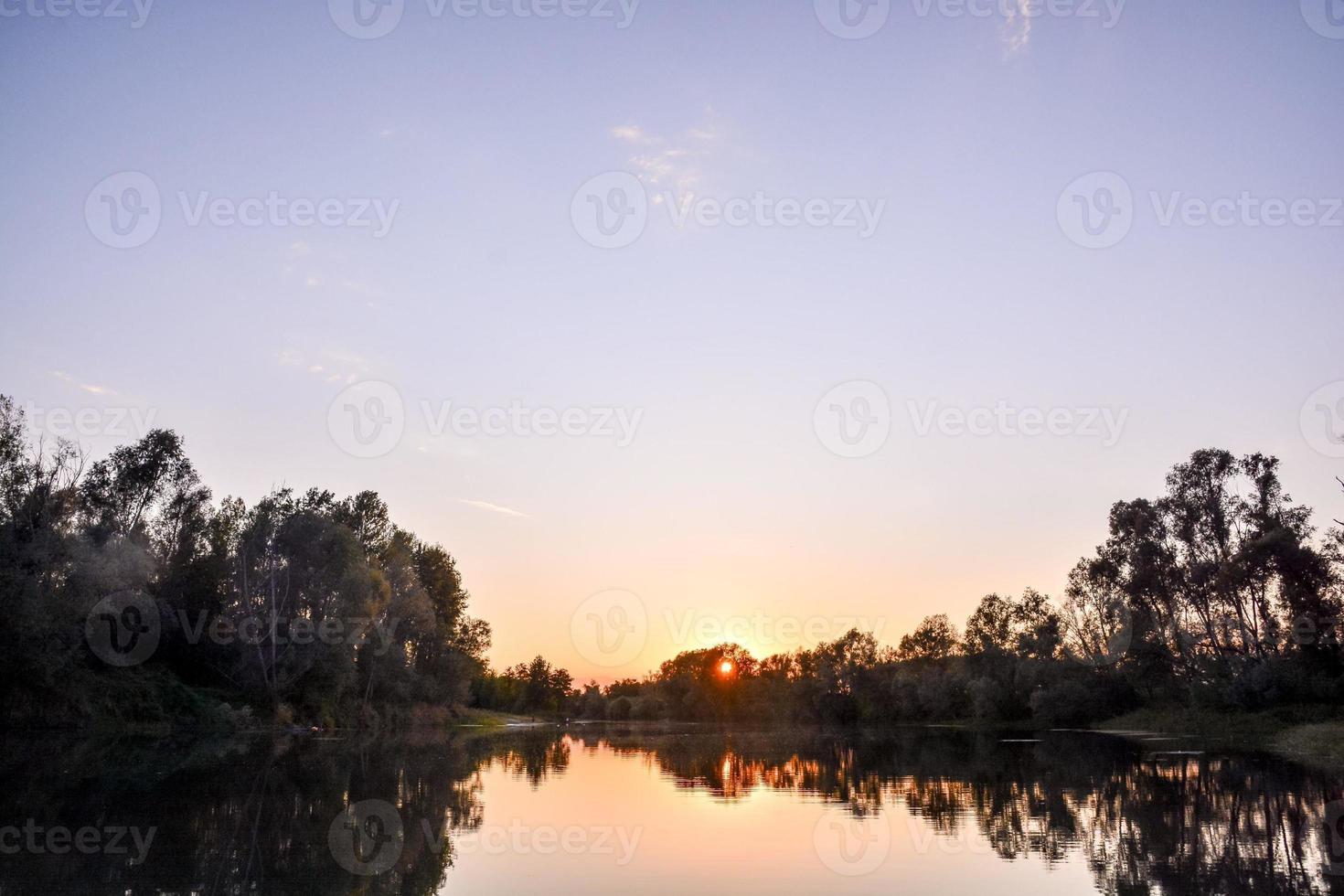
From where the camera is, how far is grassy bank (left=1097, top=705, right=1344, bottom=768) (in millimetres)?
34316

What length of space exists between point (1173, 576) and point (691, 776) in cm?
4257

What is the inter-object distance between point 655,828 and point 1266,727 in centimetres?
4418

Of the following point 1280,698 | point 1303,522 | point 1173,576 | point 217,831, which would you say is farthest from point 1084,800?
point 1173,576

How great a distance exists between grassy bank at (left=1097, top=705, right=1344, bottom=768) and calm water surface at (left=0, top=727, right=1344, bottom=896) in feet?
20.1

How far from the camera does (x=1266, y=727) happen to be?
47.8m

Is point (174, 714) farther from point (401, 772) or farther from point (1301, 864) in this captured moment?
point (1301, 864)

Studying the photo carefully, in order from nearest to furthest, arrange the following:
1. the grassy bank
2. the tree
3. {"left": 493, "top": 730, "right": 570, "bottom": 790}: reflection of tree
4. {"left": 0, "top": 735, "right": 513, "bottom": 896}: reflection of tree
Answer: {"left": 0, "top": 735, "right": 513, "bottom": 896}: reflection of tree
{"left": 493, "top": 730, "right": 570, "bottom": 790}: reflection of tree
the grassy bank
the tree

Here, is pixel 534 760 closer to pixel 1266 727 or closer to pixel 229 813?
pixel 229 813

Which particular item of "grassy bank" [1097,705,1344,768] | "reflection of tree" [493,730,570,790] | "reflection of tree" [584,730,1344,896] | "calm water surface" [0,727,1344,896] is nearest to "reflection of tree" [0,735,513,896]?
"calm water surface" [0,727,1344,896]

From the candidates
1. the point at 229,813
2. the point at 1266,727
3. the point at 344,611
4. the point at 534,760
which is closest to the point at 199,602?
the point at 344,611

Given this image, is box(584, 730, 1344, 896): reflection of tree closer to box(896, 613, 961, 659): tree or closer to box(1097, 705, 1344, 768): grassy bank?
box(1097, 705, 1344, 768): grassy bank

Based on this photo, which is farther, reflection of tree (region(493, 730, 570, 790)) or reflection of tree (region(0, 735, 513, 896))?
reflection of tree (region(493, 730, 570, 790))

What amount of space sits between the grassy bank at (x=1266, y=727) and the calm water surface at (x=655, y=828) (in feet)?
20.1

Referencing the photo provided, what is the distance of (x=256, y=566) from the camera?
5716 centimetres
